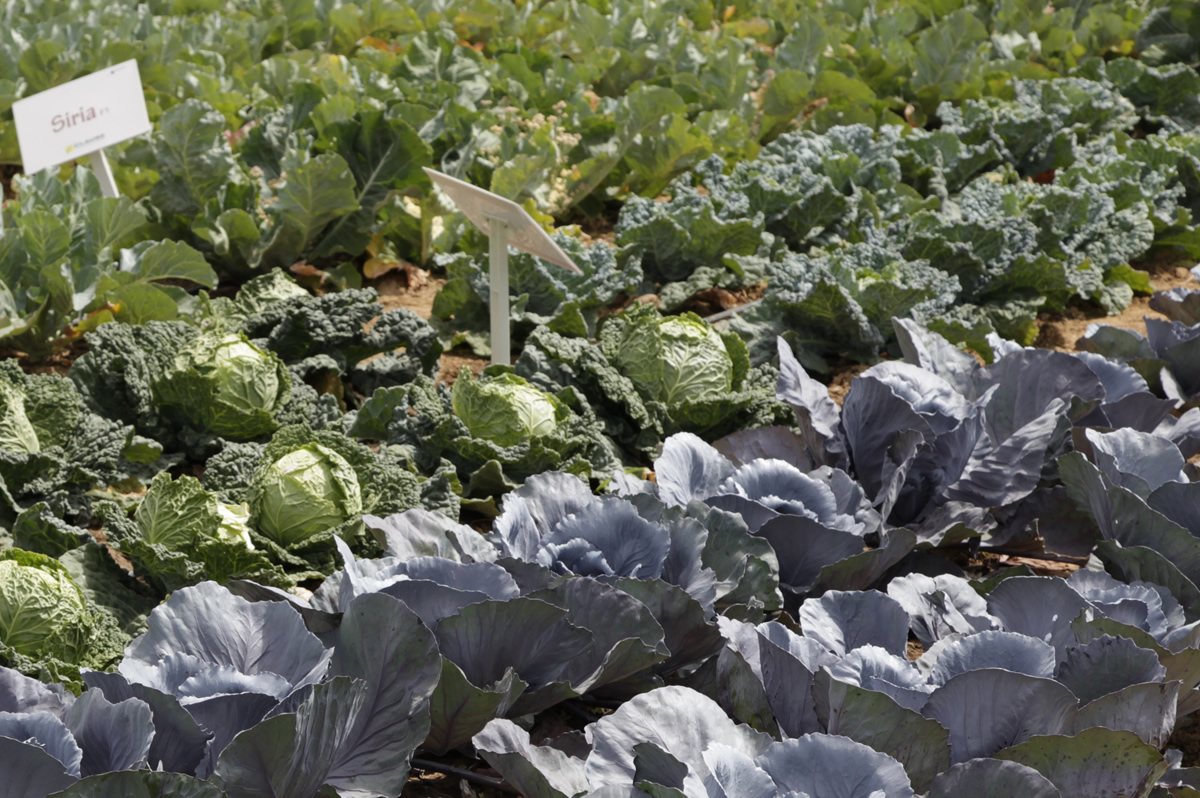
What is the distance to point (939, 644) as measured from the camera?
192 cm

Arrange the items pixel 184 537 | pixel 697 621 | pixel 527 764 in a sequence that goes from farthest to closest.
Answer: pixel 184 537 → pixel 697 621 → pixel 527 764

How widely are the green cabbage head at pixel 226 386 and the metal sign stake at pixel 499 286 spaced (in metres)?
0.63

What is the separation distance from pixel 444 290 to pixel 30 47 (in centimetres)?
344

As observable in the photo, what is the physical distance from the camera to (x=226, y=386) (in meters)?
3.25

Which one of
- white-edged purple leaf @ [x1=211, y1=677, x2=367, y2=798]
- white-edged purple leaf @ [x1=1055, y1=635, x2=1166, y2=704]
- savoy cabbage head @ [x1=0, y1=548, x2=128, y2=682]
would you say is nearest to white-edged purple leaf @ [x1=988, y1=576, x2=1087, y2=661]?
white-edged purple leaf @ [x1=1055, y1=635, x2=1166, y2=704]

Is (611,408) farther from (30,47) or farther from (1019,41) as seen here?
(1019,41)

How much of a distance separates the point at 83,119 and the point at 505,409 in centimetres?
211

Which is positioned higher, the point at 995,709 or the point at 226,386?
the point at 226,386

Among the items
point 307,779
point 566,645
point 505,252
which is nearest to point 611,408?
point 505,252

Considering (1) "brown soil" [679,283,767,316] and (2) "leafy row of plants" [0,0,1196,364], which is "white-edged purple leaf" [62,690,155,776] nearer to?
(2) "leafy row of plants" [0,0,1196,364]

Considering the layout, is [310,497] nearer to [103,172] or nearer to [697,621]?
[697,621]

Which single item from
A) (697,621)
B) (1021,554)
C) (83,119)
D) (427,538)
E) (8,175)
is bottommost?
(1021,554)

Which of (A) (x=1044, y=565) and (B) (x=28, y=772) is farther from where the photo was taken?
(A) (x=1044, y=565)

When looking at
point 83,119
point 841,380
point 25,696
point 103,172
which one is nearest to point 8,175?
point 103,172
